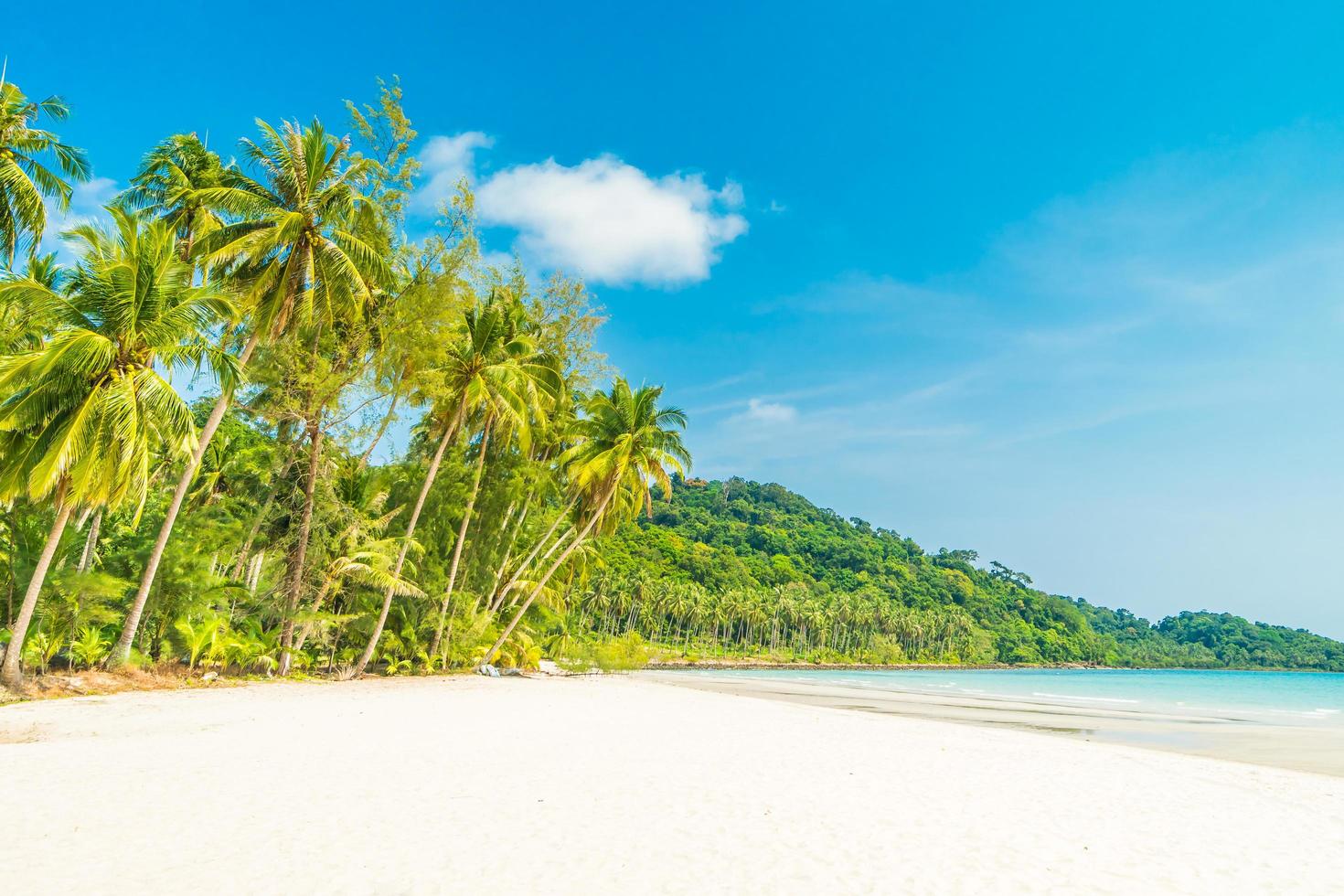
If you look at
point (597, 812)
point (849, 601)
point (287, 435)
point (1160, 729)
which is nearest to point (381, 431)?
point (287, 435)

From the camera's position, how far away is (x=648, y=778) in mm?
7488

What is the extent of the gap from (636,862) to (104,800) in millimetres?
4537

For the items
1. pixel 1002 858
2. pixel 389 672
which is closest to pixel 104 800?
pixel 1002 858

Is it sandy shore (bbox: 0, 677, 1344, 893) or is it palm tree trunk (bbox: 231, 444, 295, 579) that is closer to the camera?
sandy shore (bbox: 0, 677, 1344, 893)

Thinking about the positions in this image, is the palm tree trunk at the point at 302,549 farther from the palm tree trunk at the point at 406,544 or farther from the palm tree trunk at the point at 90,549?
the palm tree trunk at the point at 90,549

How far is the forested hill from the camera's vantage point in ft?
314

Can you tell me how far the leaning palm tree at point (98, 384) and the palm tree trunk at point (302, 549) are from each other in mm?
4167

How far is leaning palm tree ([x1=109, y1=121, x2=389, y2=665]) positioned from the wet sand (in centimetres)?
1857

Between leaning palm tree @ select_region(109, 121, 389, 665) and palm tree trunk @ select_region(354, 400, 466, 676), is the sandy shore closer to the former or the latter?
palm tree trunk @ select_region(354, 400, 466, 676)

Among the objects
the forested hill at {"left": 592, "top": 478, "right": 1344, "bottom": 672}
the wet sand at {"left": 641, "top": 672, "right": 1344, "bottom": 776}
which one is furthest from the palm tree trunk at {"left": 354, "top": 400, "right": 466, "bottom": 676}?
the forested hill at {"left": 592, "top": 478, "right": 1344, "bottom": 672}

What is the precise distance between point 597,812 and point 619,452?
1651 cm

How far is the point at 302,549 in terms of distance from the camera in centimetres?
1677

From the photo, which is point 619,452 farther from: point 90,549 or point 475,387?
point 90,549

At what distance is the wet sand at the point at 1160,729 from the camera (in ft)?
46.7
